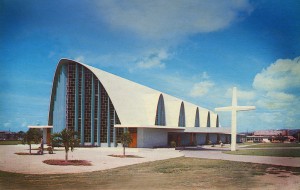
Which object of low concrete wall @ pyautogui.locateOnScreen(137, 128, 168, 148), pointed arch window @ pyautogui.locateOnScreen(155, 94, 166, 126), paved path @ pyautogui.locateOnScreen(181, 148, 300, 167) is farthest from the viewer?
pointed arch window @ pyautogui.locateOnScreen(155, 94, 166, 126)

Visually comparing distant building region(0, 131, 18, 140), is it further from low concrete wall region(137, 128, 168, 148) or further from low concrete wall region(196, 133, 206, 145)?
low concrete wall region(196, 133, 206, 145)

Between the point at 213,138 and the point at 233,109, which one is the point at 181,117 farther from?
the point at 233,109

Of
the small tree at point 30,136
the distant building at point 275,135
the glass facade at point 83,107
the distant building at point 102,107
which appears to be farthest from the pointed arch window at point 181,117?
the small tree at point 30,136

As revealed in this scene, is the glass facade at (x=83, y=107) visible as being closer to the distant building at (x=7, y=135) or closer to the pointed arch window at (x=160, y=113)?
the distant building at (x=7, y=135)

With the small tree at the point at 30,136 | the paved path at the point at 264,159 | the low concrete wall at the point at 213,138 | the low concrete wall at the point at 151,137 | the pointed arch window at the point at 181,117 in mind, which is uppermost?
the pointed arch window at the point at 181,117

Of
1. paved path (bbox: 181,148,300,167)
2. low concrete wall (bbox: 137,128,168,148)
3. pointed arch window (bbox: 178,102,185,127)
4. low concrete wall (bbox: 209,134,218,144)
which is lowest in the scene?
low concrete wall (bbox: 209,134,218,144)

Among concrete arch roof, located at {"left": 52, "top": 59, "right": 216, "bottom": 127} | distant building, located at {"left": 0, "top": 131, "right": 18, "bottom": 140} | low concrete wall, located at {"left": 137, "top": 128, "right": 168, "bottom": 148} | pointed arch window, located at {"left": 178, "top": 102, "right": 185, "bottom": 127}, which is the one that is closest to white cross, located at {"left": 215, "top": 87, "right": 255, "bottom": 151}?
low concrete wall, located at {"left": 137, "top": 128, "right": 168, "bottom": 148}

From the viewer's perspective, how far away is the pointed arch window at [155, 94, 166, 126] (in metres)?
29.9

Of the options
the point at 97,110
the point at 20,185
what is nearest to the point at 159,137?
the point at 97,110

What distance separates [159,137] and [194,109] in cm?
1249

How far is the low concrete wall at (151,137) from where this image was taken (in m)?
26.2

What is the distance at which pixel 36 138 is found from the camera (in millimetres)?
19141

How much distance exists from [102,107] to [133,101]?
3.70 meters

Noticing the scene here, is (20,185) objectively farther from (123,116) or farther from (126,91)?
(126,91)
